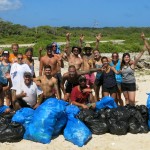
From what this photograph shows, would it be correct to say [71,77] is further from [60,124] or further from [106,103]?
[60,124]

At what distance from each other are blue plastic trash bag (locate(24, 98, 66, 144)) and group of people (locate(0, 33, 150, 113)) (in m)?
0.71

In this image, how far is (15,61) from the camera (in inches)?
306

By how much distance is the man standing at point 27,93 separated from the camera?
23.4 feet

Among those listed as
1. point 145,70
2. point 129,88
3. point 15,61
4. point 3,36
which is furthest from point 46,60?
A: point 3,36

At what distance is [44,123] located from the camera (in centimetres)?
645

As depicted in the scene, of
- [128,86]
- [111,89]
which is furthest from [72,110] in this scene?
[128,86]

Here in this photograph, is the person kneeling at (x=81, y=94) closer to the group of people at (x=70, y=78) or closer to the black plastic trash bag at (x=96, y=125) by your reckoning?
the group of people at (x=70, y=78)

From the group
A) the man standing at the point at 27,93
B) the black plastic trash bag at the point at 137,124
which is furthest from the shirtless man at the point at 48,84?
the black plastic trash bag at the point at 137,124

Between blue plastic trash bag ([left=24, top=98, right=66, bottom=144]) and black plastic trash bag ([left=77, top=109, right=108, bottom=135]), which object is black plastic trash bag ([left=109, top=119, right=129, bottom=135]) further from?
blue plastic trash bag ([left=24, top=98, right=66, bottom=144])

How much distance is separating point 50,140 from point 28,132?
0.45 metres

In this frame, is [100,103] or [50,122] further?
[100,103]

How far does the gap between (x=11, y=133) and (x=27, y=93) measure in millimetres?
1022

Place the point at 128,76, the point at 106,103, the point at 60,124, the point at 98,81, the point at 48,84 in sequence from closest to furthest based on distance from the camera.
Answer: the point at 60,124
the point at 48,84
the point at 106,103
the point at 128,76
the point at 98,81

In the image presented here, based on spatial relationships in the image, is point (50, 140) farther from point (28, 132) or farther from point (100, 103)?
point (100, 103)
